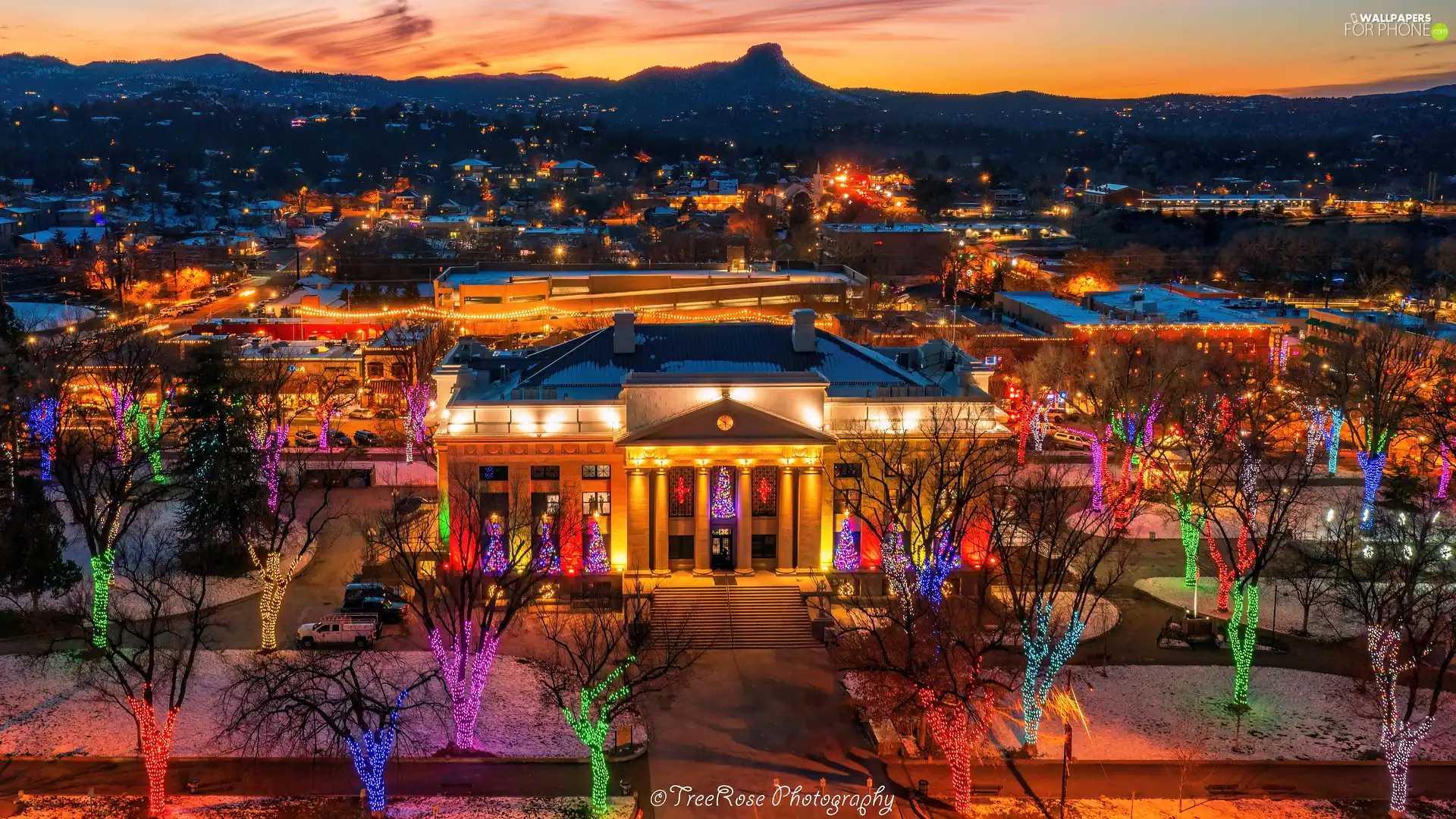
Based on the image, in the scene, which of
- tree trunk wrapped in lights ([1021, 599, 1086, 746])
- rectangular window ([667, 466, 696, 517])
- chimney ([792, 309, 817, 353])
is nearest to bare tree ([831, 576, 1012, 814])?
tree trunk wrapped in lights ([1021, 599, 1086, 746])

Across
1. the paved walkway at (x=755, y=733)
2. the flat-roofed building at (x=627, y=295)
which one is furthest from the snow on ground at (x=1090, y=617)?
the flat-roofed building at (x=627, y=295)

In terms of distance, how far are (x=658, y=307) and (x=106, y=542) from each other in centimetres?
5293

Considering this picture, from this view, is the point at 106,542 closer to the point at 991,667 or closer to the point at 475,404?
the point at 475,404

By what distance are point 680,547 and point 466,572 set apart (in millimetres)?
11368

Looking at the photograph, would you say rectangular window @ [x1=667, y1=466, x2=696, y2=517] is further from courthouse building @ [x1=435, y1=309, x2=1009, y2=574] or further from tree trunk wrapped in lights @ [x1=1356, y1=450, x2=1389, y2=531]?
tree trunk wrapped in lights @ [x1=1356, y1=450, x2=1389, y2=531]

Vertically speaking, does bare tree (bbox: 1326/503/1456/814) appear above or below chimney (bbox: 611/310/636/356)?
below

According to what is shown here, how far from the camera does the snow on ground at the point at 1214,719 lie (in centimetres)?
2853

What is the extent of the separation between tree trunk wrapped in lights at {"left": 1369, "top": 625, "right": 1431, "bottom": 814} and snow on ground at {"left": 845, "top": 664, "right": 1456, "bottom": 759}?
2.51m

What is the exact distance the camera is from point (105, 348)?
5297 centimetres

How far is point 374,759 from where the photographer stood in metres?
24.2

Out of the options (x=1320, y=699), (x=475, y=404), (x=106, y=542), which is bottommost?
(x=1320, y=699)

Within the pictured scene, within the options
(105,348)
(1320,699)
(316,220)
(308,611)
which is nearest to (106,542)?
(308,611)

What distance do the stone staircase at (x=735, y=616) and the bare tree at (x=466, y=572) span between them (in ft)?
13.3

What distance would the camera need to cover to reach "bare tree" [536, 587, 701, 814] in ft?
83.0
